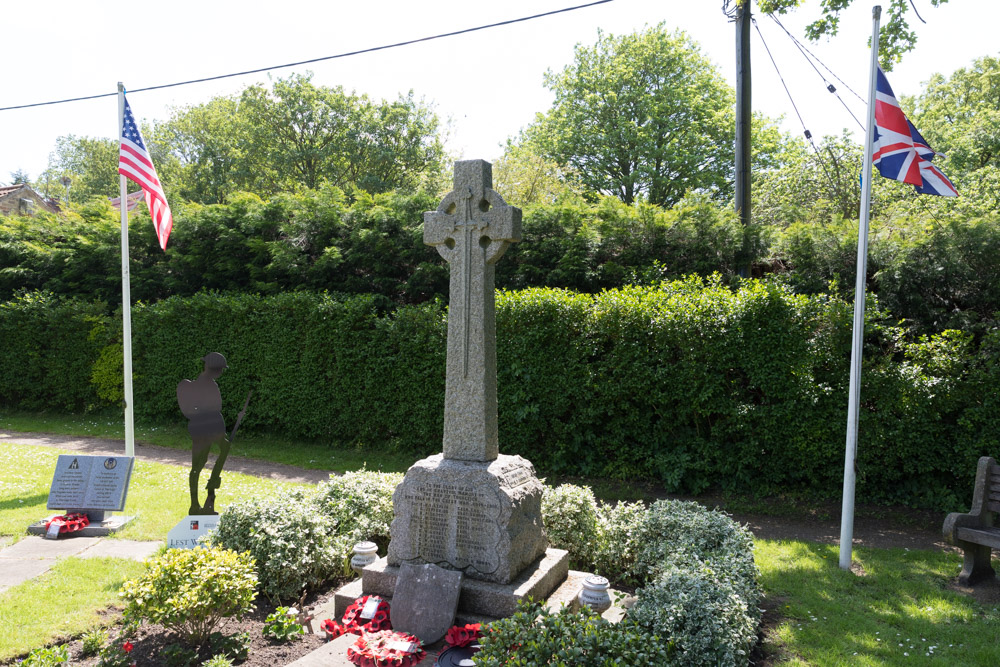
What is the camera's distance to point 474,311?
4902 mm

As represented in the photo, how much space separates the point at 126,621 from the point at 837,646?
484 centimetres

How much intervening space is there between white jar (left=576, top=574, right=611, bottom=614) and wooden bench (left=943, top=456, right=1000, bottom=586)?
11.5 ft

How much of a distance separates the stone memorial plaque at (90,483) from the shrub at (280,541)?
→ 235 centimetres

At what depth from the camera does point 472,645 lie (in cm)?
407

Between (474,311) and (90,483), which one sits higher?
(474,311)

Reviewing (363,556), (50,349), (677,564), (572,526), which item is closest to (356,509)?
(363,556)

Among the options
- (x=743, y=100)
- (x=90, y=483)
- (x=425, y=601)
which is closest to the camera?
(x=425, y=601)

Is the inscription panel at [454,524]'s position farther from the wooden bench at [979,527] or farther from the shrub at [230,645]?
the wooden bench at [979,527]

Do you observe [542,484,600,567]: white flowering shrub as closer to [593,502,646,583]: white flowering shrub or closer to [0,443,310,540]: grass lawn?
[593,502,646,583]: white flowering shrub

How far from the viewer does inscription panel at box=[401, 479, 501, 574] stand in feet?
14.9

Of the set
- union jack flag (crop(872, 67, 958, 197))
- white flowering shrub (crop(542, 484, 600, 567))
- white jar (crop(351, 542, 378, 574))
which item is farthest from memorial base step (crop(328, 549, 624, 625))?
union jack flag (crop(872, 67, 958, 197))

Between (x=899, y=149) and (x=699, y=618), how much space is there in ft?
15.7

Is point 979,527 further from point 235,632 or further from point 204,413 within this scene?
point 204,413

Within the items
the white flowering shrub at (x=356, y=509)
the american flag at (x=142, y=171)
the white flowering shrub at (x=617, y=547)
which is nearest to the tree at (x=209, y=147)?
the american flag at (x=142, y=171)
